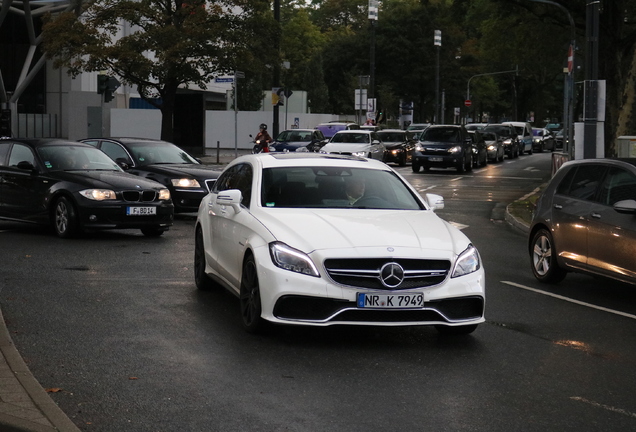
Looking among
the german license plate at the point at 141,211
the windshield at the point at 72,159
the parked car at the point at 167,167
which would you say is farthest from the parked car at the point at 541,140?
the german license plate at the point at 141,211

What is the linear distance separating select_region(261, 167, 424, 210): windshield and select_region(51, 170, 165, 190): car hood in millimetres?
6689

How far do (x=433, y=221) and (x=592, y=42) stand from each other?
11.2 m

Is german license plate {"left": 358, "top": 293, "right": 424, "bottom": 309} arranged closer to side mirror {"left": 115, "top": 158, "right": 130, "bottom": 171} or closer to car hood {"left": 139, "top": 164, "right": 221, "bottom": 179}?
car hood {"left": 139, "top": 164, "right": 221, "bottom": 179}

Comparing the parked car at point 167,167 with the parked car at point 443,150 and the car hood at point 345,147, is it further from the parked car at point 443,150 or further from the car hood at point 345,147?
the parked car at point 443,150

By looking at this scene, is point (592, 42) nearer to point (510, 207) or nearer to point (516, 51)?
point (510, 207)

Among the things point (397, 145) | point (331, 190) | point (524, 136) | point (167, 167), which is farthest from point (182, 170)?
point (524, 136)

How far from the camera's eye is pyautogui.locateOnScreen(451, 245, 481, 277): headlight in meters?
8.14

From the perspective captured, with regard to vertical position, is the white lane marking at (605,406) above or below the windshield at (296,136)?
below

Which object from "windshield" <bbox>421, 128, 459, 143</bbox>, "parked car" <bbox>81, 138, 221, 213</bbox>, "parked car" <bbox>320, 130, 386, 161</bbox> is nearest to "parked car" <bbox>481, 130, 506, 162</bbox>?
"windshield" <bbox>421, 128, 459, 143</bbox>

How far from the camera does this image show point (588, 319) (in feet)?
31.9

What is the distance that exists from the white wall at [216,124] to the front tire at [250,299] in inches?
1788

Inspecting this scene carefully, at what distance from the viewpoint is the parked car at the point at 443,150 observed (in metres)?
40.6

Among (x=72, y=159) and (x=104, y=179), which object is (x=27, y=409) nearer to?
(x=104, y=179)

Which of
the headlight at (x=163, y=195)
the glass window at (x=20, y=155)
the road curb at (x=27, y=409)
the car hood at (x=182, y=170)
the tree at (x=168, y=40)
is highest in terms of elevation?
the tree at (x=168, y=40)
